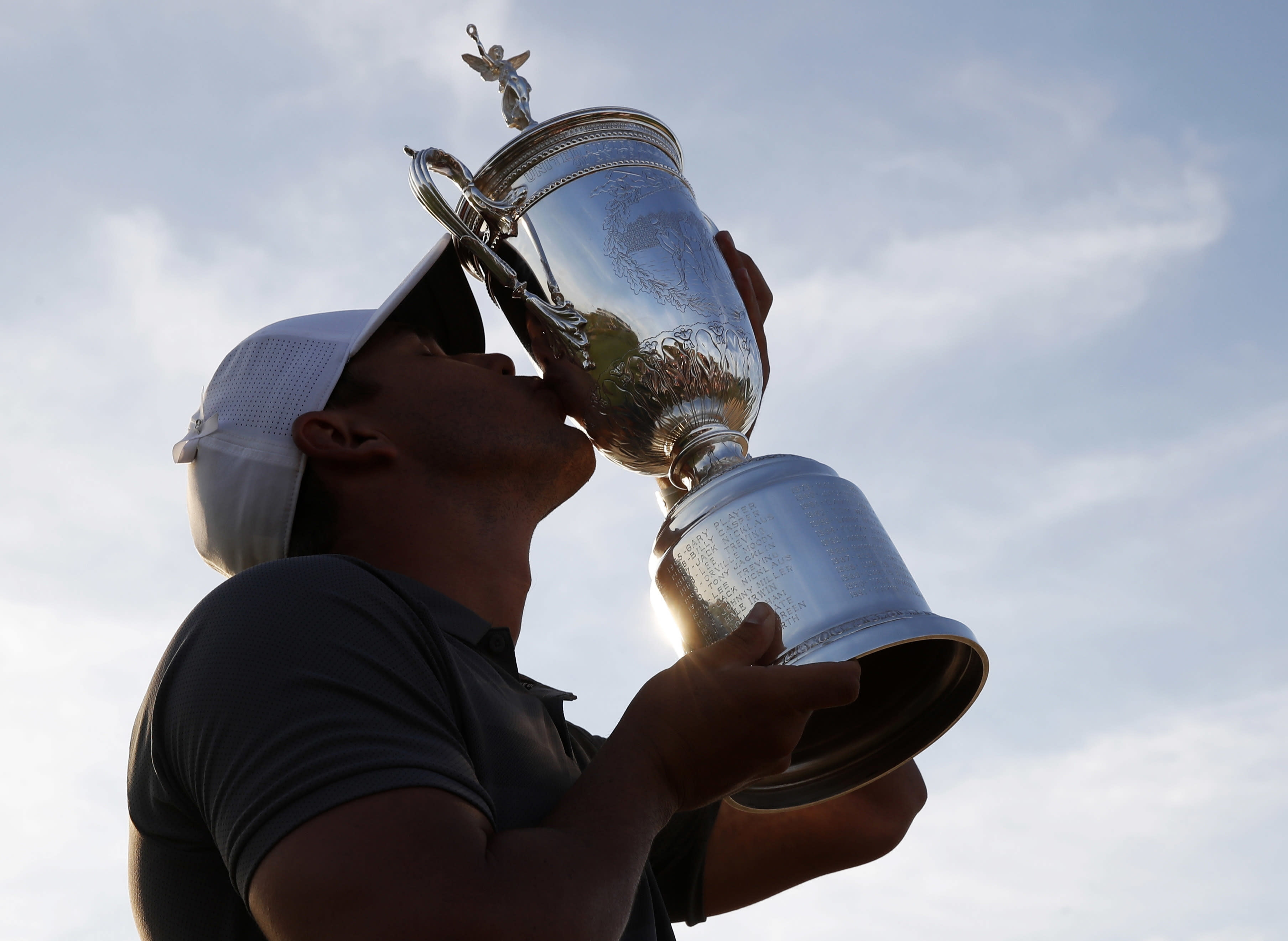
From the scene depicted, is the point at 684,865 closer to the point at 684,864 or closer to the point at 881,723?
the point at 684,864

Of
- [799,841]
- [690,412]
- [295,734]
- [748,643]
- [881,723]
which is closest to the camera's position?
[295,734]

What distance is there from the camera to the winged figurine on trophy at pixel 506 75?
3443mm

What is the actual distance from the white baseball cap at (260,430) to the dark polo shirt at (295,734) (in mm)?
808

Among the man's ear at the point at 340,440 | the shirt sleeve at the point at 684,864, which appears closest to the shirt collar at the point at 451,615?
the man's ear at the point at 340,440

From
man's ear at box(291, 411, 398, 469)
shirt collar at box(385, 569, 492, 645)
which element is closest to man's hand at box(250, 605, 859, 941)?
shirt collar at box(385, 569, 492, 645)

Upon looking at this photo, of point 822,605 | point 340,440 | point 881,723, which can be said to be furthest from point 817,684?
point 340,440

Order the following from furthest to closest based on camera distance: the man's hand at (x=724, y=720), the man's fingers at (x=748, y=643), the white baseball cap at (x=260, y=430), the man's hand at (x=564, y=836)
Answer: the white baseball cap at (x=260, y=430) → the man's fingers at (x=748, y=643) → the man's hand at (x=724, y=720) → the man's hand at (x=564, y=836)

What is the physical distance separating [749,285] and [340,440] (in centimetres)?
109

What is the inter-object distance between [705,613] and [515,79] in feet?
5.55

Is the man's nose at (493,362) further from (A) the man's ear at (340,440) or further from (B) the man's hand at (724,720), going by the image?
(B) the man's hand at (724,720)

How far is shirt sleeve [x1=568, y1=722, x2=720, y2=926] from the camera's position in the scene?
3082 millimetres

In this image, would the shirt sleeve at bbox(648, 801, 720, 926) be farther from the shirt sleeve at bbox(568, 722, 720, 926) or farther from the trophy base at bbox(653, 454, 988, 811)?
the trophy base at bbox(653, 454, 988, 811)

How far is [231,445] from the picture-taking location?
10.2 feet

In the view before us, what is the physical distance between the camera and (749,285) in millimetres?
3320
